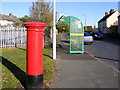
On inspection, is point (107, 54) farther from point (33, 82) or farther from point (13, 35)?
point (13, 35)

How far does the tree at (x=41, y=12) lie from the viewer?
70.8ft

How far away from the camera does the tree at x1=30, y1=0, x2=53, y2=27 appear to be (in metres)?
21.6

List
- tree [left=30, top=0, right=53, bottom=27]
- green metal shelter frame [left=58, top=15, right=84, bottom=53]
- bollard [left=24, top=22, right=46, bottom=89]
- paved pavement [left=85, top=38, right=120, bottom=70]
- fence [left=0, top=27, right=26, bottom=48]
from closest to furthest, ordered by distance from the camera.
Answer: bollard [left=24, top=22, right=46, bottom=89], paved pavement [left=85, top=38, right=120, bottom=70], green metal shelter frame [left=58, top=15, right=84, bottom=53], fence [left=0, top=27, right=26, bottom=48], tree [left=30, top=0, right=53, bottom=27]

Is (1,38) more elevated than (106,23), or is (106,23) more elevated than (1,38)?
(106,23)

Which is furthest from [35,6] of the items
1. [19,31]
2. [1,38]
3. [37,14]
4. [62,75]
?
[62,75]

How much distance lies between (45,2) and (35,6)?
156 centimetres

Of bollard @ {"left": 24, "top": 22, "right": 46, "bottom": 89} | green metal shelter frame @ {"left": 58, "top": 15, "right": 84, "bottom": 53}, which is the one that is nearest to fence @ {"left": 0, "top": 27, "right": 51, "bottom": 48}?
green metal shelter frame @ {"left": 58, "top": 15, "right": 84, "bottom": 53}

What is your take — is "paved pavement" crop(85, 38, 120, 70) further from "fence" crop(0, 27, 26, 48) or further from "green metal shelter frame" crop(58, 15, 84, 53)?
"fence" crop(0, 27, 26, 48)

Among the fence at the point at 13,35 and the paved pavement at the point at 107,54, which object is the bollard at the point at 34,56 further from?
the fence at the point at 13,35

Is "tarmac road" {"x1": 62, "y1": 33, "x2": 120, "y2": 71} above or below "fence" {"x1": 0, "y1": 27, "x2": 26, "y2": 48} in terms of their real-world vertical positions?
below

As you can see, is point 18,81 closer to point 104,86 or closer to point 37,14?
point 104,86

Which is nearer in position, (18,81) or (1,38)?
(18,81)

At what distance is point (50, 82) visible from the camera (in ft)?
14.9

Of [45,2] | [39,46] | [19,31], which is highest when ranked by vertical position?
[45,2]
